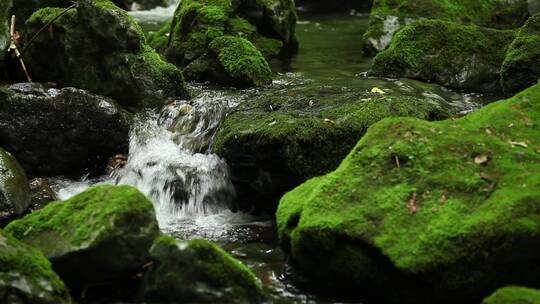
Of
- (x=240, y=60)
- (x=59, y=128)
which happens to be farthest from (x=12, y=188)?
(x=240, y=60)

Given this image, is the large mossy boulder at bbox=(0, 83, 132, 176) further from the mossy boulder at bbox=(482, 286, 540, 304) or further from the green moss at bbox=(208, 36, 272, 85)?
the mossy boulder at bbox=(482, 286, 540, 304)

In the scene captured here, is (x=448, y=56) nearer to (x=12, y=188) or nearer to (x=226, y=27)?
(x=226, y=27)

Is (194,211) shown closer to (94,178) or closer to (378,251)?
(94,178)

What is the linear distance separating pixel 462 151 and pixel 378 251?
136cm

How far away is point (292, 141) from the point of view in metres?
Result: 7.54

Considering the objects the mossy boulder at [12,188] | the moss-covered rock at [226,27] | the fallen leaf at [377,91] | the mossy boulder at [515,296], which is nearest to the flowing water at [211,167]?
the fallen leaf at [377,91]

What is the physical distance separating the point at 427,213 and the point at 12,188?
4.76 meters

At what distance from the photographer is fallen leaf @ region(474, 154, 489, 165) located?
5.93m

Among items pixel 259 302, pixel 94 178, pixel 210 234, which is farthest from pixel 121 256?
pixel 94 178

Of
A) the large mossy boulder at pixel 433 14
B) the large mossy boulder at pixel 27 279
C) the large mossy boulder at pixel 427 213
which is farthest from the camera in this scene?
the large mossy boulder at pixel 433 14

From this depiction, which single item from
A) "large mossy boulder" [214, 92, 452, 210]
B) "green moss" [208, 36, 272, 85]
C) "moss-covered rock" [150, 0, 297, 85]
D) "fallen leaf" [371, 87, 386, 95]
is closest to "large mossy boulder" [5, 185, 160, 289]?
"large mossy boulder" [214, 92, 452, 210]

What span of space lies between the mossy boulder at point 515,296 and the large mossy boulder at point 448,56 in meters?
7.19

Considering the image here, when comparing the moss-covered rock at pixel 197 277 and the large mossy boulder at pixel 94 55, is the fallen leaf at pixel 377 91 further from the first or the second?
the moss-covered rock at pixel 197 277

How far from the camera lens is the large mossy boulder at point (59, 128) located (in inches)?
342
